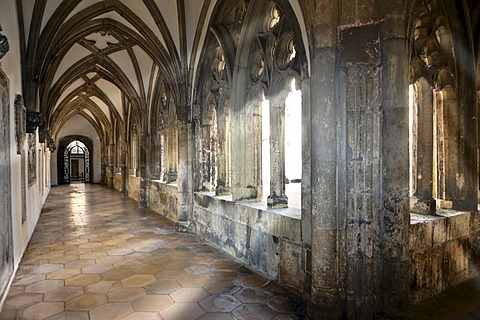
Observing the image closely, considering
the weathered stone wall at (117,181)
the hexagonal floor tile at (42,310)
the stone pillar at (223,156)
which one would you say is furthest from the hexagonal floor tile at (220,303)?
the weathered stone wall at (117,181)

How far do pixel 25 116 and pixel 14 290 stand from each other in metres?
2.77

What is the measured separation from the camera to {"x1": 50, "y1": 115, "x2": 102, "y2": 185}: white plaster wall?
2014 centimetres

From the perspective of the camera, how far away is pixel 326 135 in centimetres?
264

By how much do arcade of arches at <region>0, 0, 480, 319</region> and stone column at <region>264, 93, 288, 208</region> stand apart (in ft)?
0.04

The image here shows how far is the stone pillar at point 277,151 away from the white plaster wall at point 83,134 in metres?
19.5

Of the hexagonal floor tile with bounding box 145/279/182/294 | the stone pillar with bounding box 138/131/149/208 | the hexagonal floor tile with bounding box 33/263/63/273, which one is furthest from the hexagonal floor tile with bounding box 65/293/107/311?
the stone pillar with bounding box 138/131/149/208

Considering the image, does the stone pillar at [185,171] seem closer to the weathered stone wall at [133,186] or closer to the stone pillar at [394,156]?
the stone pillar at [394,156]

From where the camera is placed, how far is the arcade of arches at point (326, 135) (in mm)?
2564

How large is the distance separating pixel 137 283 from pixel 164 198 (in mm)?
4609

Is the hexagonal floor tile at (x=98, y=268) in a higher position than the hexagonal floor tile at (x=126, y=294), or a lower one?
lower

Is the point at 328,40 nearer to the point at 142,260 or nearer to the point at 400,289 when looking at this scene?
the point at 400,289

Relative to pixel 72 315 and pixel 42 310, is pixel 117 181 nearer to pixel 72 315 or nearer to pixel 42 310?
pixel 42 310

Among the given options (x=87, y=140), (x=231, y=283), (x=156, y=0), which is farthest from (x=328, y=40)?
(x=87, y=140)

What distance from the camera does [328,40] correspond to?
2.62 meters
